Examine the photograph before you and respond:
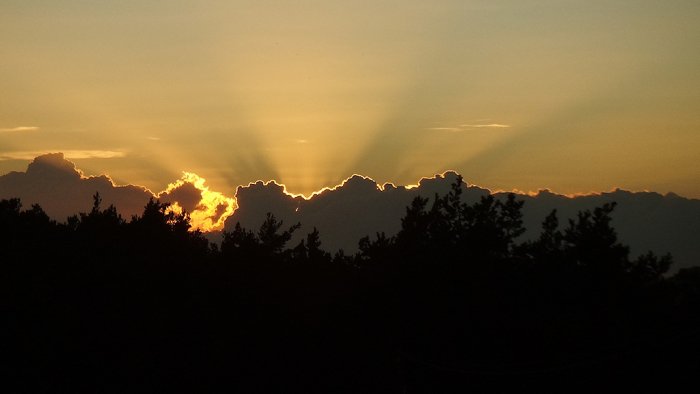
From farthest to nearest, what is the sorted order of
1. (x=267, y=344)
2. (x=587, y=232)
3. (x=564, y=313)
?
(x=587, y=232) < (x=564, y=313) < (x=267, y=344)

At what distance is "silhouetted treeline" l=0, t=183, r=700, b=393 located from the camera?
25.2 metres

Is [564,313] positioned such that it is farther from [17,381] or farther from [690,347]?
[17,381]

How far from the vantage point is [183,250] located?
35656 millimetres

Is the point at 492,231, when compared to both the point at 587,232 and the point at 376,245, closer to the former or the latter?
the point at 587,232

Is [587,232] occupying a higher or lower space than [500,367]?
higher

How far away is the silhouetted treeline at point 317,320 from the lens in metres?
25.2

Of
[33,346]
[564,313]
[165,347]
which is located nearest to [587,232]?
[564,313]

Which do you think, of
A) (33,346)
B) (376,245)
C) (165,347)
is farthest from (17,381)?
(376,245)

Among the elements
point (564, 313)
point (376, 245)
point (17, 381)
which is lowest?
point (17, 381)

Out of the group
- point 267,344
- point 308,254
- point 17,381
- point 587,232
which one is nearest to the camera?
point 17,381

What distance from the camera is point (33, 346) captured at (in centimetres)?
2352

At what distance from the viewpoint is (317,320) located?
2983 cm

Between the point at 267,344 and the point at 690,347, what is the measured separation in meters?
15.4

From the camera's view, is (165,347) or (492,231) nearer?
(165,347)
